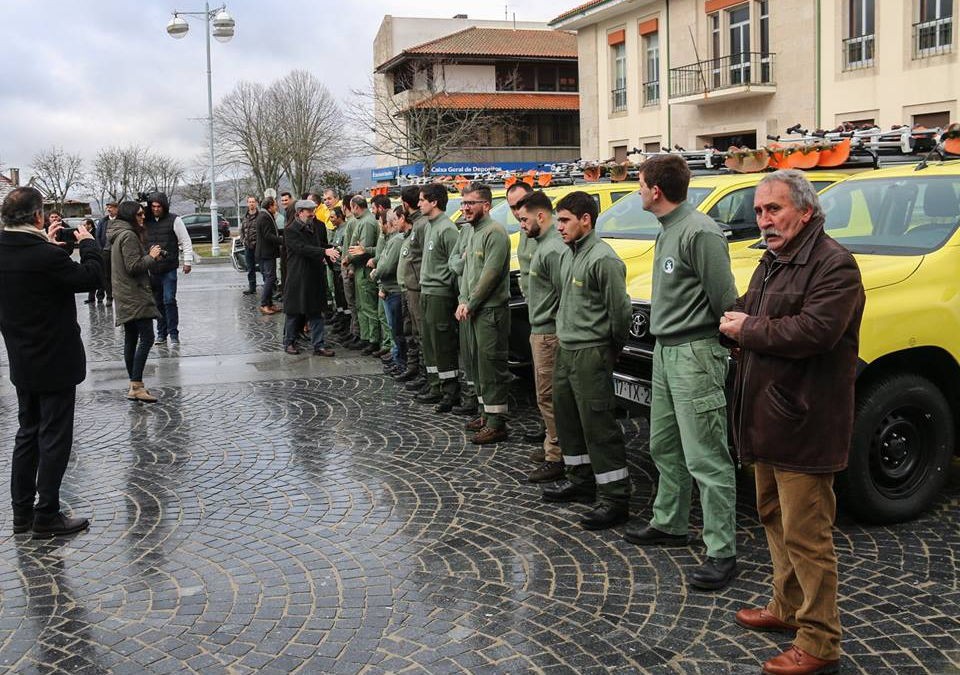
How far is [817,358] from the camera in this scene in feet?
12.1

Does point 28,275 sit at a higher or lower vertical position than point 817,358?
higher

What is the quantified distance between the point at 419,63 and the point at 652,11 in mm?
26331

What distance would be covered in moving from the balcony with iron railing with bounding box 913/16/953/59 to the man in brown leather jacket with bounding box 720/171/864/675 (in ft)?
69.6

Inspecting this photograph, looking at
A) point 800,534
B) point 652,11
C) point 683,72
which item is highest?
point 652,11

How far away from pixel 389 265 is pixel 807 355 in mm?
7000

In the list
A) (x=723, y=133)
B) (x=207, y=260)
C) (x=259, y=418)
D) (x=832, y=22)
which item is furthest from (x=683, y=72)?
(x=259, y=418)

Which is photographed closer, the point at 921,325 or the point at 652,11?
the point at 921,325

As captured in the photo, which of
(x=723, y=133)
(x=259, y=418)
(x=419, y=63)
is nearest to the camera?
(x=259, y=418)

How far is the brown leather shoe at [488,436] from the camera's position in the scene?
7.47 m

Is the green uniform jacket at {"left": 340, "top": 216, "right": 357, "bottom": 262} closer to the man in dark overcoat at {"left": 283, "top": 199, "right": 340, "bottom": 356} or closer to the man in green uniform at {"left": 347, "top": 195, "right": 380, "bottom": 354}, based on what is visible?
the man in green uniform at {"left": 347, "top": 195, "right": 380, "bottom": 354}

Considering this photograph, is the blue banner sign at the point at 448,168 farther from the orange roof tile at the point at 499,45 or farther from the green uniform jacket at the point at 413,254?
the green uniform jacket at the point at 413,254

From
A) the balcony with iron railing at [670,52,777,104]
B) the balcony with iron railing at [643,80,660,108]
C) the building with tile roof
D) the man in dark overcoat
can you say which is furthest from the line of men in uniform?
the building with tile roof

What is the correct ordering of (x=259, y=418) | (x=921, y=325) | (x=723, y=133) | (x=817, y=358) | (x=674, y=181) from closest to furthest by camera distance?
(x=817, y=358) → (x=674, y=181) → (x=921, y=325) → (x=259, y=418) → (x=723, y=133)

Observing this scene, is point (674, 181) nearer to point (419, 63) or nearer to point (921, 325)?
point (921, 325)
